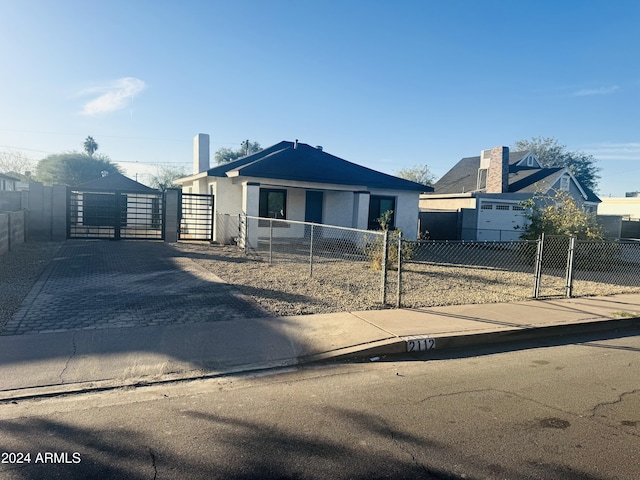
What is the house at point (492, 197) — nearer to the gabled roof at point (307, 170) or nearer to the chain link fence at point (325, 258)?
the gabled roof at point (307, 170)

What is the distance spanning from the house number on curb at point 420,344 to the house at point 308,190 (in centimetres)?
1074

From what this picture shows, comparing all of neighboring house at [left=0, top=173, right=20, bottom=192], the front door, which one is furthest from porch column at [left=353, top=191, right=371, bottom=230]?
neighboring house at [left=0, top=173, right=20, bottom=192]

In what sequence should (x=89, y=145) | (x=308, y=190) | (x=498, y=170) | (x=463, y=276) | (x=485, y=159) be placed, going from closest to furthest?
(x=463, y=276)
(x=308, y=190)
(x=498, y=170)
(x=485, y=159)
(x=89, y=145)

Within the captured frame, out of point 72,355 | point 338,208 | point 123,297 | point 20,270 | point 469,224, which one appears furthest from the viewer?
point 469,224

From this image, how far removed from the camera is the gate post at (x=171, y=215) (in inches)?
688

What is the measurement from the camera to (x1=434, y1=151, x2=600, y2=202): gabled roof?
1083 inches

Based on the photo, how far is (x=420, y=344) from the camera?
19.4 ft

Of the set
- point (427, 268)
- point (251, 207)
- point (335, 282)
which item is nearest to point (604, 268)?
point (427, 268)

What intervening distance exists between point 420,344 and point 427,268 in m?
7.54

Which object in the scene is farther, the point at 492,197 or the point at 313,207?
the point at 492,197

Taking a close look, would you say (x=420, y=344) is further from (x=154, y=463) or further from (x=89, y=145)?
(x=89, y=145)

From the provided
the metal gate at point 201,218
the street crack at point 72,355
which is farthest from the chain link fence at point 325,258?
the street crack at point 72,355

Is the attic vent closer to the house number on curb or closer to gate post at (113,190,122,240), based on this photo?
gate post at (113,190,122,240)

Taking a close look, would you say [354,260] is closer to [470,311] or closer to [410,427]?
[470,311]
